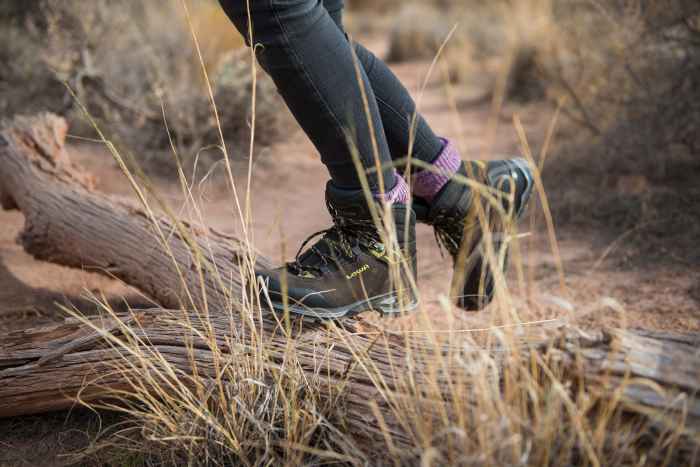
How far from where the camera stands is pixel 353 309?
5.12 ft

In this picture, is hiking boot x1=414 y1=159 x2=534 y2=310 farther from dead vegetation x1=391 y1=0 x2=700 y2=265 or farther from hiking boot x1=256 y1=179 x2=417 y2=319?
dead vegetation x1=391 y1=0 x2=700 y2=265

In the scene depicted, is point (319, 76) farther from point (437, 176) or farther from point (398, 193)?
point (437, 176)

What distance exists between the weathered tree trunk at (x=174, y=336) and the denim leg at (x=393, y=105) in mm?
505

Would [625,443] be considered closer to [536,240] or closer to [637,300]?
[637,300]

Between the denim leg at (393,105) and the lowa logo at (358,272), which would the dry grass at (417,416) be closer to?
the lowa logo at (358,272)

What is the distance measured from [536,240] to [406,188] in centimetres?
170

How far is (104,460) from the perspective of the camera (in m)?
1.45

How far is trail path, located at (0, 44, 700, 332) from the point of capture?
216 centimetres

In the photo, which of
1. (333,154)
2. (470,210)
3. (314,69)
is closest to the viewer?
(314,69)

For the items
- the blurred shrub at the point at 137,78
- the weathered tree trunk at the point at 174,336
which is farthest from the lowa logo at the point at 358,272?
the blurred shrub at the point at 137,78

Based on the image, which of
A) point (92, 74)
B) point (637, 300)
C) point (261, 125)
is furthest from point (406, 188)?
point (92, 74)

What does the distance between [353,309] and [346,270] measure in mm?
96

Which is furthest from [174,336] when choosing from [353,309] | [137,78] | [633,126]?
[137,78]

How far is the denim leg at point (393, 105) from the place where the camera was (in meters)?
1.68
